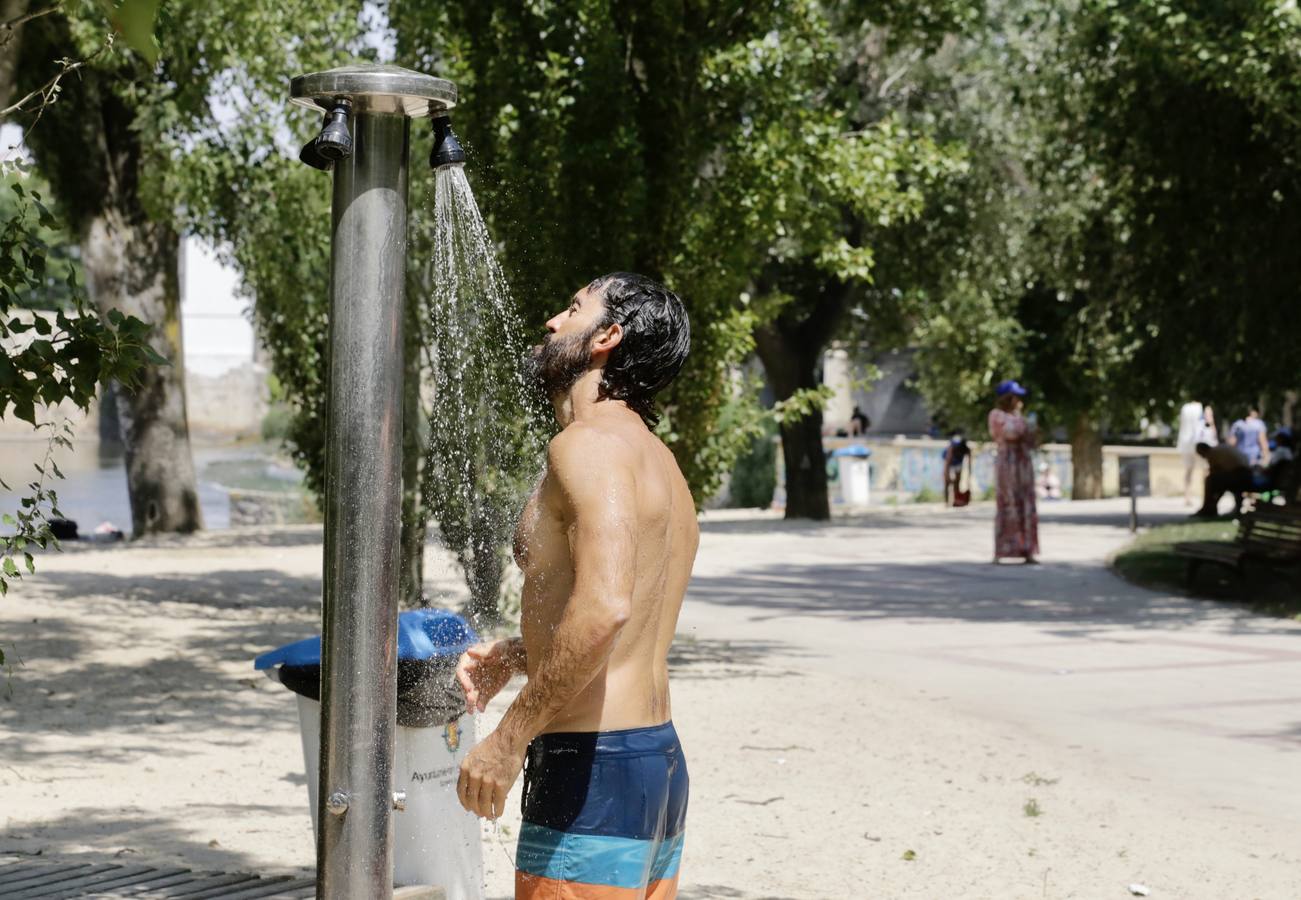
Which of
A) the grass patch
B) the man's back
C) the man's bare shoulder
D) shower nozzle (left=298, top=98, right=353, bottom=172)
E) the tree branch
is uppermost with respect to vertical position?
the tree branch

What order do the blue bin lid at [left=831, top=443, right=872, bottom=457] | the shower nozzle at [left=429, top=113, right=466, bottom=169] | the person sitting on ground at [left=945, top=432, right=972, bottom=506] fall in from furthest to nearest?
the blue bin lid at [left=831, top=443, right=872, bottom=457] → the person sitting on ground at [left=945, top=432, right=972, bottom=506] → the shower nozzle at [left=429, top=113, right=466, bottom=169]

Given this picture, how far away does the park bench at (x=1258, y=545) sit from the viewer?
13.2 metres

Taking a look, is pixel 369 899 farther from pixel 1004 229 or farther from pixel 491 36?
pixel 1004 229

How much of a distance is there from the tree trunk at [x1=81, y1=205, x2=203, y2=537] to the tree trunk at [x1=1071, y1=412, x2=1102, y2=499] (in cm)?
1806

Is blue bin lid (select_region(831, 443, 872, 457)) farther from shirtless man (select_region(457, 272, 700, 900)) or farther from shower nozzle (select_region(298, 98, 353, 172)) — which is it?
shirtless man (select_region(457, 272, 700, 900))

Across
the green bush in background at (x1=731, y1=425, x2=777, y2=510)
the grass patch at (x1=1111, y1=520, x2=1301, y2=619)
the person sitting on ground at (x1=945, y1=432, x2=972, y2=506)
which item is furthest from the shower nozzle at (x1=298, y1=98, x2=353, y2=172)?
the person sitting on ground at (x1=945, y1=432, x2=972, y2=506)

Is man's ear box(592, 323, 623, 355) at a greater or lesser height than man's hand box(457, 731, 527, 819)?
greater

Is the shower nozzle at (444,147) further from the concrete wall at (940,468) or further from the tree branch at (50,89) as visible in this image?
the concrete wall at (940,468)

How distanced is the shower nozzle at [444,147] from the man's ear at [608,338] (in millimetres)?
615

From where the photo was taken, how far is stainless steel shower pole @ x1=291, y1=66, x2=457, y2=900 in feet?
10.2

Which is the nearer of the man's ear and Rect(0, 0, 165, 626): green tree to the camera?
the man's ear

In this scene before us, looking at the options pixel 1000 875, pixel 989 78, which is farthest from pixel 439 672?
pixel 989 78

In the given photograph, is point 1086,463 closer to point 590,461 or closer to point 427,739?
point 427,739

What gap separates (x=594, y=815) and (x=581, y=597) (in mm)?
378
